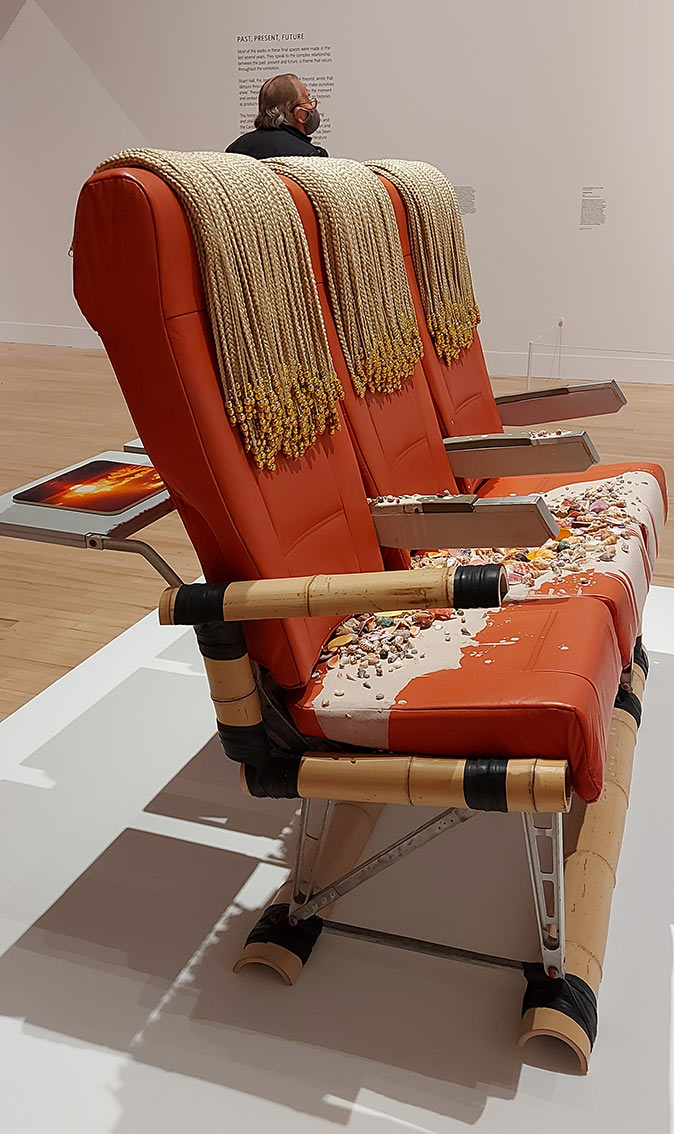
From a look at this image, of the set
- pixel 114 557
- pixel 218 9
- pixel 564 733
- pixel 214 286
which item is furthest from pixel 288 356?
pixel 218 9

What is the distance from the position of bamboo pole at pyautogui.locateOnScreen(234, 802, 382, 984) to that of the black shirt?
250 cm

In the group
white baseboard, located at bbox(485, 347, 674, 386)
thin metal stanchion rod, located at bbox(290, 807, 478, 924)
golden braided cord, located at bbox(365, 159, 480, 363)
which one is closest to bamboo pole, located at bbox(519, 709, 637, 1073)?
thin metal stanchion rod, located at bbox(290, 807, 478, 924)

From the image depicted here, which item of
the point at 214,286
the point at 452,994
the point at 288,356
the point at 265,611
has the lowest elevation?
the point at 452,994

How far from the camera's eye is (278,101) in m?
3.71

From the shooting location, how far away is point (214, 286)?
1.43m

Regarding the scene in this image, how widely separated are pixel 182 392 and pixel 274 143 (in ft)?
8.45

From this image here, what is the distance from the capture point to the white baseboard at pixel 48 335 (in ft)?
22.9

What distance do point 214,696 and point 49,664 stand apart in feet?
Answer: 4.34

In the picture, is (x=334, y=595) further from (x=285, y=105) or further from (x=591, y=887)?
(x=285, y=105)

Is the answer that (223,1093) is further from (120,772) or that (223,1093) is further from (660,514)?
(660,514)

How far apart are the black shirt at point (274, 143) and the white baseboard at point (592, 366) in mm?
2307

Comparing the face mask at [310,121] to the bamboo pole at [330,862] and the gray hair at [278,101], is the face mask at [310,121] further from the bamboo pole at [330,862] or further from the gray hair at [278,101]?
the bamboo pole at [330,862]

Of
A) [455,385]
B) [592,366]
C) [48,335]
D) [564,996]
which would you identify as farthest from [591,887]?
[48,335]

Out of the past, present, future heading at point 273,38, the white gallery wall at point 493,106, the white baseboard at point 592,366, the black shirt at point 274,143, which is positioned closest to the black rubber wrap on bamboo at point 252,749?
the black shirt at point 274,143
